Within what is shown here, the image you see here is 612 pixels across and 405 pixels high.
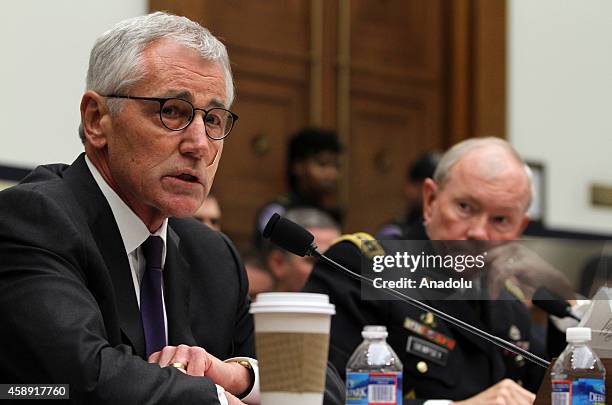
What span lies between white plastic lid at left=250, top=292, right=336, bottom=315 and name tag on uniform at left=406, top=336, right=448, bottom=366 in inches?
54.1

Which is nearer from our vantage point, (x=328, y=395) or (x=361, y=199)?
(x=328, y=395)

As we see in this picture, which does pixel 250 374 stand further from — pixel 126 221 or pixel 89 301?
pixel 126 221

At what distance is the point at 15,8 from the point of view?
5.04m

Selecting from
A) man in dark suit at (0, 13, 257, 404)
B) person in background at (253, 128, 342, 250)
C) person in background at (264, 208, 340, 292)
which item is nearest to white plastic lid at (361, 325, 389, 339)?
man in dark suit at (0, 13, 257, 404)

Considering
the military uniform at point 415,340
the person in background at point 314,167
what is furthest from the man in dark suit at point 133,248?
the person in background at point 314,167

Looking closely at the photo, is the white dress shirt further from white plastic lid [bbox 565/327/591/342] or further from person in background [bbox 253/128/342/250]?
person in background [bbox 253/128/342/250]

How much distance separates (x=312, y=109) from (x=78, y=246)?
442cm

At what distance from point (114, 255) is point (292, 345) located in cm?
68

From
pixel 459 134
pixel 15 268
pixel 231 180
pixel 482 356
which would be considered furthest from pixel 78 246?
pixel 459 134

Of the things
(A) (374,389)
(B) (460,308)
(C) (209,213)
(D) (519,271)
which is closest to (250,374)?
(A) (374,389)

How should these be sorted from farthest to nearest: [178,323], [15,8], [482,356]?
[15,8], [482,356], [178,323]

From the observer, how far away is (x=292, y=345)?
169cm

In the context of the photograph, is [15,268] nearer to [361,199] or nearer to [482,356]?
[482,356]

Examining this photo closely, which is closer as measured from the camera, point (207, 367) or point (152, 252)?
point (207, 367)
